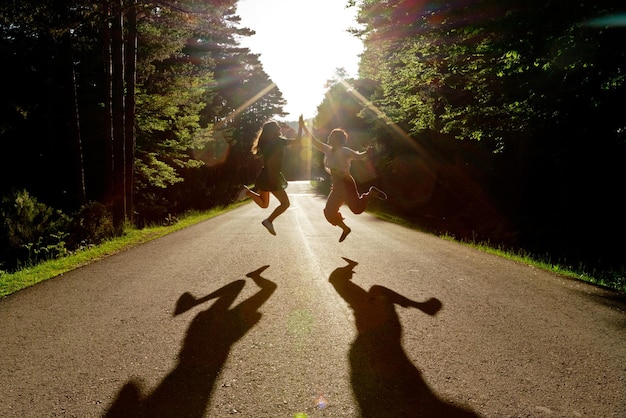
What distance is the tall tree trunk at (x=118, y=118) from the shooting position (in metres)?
10.9

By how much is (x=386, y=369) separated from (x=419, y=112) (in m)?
13.4

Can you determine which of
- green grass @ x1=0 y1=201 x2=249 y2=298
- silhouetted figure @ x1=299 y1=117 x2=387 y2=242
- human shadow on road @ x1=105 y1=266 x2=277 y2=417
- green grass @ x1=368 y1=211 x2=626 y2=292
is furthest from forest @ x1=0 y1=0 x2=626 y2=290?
human shadow on road @ x1=105 y1=266 x2=277 y2=417

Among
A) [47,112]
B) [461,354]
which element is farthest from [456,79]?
[47,112]

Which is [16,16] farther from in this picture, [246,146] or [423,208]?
[246,146]

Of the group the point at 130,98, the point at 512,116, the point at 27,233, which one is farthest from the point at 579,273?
the point at 130,98

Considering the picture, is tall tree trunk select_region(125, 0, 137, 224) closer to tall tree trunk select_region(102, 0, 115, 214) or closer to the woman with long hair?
tall tree trunk select_region(102, 0, 115, 214)

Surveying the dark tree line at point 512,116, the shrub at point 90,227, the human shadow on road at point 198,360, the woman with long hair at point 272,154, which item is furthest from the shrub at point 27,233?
the dark tree line at point 512,116

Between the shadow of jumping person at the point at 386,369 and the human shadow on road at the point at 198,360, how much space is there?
112 cm

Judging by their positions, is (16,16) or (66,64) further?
(66,64)

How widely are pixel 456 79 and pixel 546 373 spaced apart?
11020mm

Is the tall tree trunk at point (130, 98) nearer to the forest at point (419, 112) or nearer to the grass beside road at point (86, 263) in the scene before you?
the forest at point (419, 112)

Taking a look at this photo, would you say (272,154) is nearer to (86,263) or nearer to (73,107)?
(86,263)

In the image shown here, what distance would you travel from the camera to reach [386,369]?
2811mm

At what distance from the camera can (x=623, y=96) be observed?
8156mm
